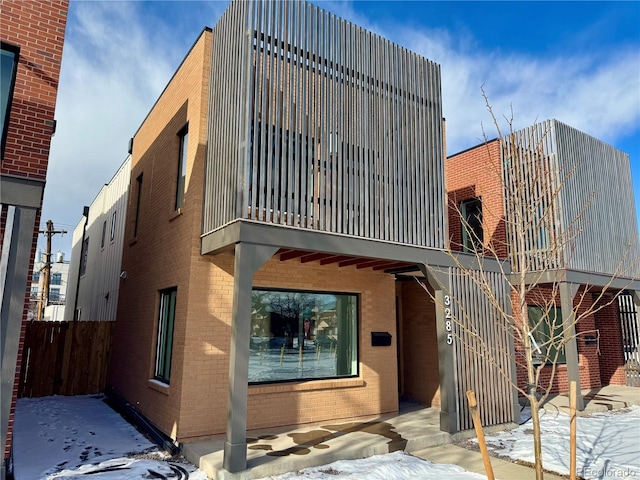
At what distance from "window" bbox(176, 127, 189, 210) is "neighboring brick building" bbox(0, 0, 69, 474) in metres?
3.15

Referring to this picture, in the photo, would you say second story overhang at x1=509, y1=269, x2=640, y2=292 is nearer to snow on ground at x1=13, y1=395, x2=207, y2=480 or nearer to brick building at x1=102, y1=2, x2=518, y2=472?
brick building at x1=102, y1=2, x2=518, y2=472

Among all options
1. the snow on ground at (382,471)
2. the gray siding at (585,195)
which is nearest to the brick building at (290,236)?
the snow on ground at (382,471)

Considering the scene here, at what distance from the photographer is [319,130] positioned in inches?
287

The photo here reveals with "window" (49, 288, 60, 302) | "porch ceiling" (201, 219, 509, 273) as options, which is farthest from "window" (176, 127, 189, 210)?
"window" (49, 288, 60, 302)

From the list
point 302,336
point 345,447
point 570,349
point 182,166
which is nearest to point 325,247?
point 302,336

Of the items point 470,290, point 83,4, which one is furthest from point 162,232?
point 470,290

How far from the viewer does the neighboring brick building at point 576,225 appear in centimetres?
1108

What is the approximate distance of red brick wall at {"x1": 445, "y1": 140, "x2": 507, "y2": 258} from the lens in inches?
488

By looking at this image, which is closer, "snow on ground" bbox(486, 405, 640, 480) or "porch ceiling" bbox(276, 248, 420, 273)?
"snow on ground" bbox(486, 405, 640, 480)

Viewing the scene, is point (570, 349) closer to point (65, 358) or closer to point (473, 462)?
point (473, 462)

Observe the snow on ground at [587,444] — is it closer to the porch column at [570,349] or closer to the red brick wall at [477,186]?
Result: the porch column at [570,349]

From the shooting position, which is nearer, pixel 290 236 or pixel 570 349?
pixel 290 236

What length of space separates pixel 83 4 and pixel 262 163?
488 centimetres

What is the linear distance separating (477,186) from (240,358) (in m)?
10.3
